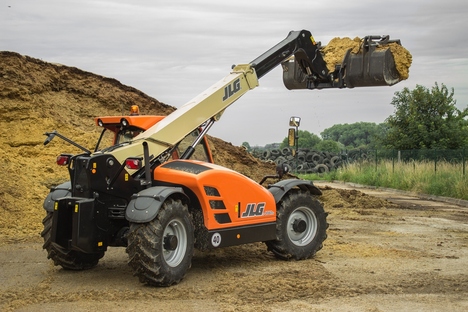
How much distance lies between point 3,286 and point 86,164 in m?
1.95

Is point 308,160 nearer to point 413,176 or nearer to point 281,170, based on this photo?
point 413,176

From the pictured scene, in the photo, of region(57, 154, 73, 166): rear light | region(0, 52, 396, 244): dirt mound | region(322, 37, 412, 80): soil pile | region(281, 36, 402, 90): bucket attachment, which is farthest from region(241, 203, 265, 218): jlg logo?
region(0, 52, 396, 244): dirt mound

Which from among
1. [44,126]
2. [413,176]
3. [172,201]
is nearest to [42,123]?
[44,126]

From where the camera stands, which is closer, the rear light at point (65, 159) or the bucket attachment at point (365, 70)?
the rear light at point (65, 159)

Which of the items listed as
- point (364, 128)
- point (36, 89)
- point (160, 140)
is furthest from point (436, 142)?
point (364, 128)

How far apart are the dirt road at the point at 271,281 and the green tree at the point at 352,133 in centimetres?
9163

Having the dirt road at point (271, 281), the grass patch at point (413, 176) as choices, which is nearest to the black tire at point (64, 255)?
the dirt road at point (271, 281)

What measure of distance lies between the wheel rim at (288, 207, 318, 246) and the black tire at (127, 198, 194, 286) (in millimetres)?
2359

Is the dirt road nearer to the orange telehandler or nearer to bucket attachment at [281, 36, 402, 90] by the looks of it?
the orange telehandler

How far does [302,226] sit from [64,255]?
12.6ft

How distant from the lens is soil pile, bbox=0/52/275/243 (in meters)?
16.6

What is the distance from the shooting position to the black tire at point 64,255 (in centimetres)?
1049

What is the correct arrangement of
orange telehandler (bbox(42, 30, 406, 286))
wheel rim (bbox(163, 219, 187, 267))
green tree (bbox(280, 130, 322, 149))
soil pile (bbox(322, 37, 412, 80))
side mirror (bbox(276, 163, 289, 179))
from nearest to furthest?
1. orange telehandler (bbox(42, 30, 406, 286))
2. wheel rim (bbox(163, 219, 187, 267))
3. side mirror (bbox(276, 163, 289, 179))
4. soil pile (bbox(322, 37, 412, 80))
5. green tree (bbox(280, 130, 322, 149))

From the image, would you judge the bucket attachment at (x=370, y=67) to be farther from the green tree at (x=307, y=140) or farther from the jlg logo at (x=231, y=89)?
the green tree at (x=307, y=140)
